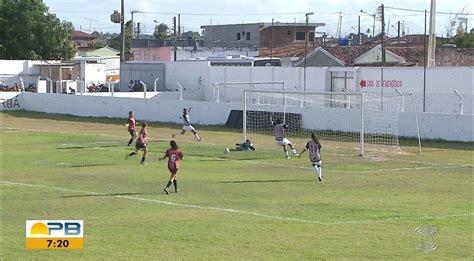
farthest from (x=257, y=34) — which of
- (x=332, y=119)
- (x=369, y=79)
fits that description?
(x=332, y=119)

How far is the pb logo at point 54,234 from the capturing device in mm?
16922

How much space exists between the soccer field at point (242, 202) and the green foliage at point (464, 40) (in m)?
54.5

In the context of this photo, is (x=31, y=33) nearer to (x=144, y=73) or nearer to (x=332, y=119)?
(x=144, y=73)

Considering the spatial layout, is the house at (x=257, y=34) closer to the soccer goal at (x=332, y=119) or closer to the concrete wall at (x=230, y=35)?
the concrete wall at (x=230, y=35)

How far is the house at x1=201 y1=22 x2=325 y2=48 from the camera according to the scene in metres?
104

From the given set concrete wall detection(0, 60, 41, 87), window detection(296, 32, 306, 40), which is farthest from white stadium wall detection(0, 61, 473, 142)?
window detection(296, 32, 306, 40)

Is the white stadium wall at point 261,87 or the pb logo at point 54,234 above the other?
the white stadium wall at point 261,87

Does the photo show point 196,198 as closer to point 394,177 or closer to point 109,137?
point 394,177

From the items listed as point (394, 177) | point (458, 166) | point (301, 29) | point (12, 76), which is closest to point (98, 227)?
point (394, 177)

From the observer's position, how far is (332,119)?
4797 centimetres

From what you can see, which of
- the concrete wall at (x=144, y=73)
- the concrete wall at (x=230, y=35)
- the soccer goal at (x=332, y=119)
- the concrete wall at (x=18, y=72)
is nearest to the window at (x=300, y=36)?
the concrete wall at (x=230, y=35)

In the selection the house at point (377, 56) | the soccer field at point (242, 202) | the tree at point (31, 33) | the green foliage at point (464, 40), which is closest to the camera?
the soccer field at point (242, 202)

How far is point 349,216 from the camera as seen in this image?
21.1 meters

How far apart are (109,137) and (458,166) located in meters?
18.7
